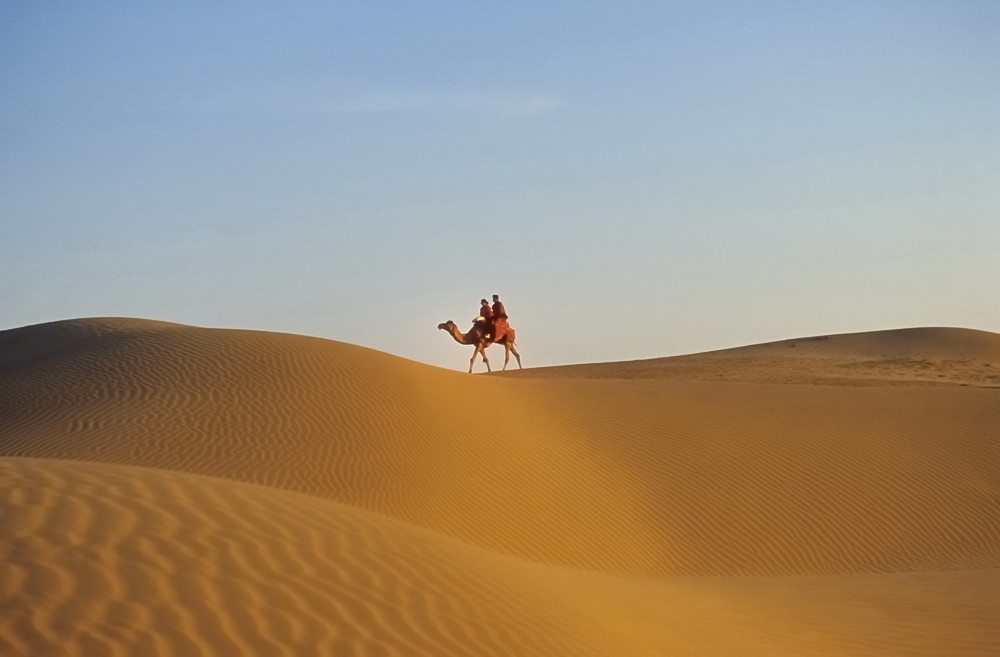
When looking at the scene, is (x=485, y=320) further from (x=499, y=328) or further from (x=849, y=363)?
(x=849, y=363)

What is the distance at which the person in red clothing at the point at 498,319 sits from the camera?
31.1m

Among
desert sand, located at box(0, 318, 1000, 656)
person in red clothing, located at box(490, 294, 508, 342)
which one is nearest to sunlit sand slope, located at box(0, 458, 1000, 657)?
desert sand, located at box(0, 318, 1000, 656)

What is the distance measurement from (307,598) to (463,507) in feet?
32.7

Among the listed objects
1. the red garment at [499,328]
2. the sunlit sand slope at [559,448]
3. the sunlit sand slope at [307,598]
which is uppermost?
the red garment at [499,328]

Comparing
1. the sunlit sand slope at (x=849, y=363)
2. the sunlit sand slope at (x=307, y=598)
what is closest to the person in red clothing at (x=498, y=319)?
the sunlit sand slope at (x=849, y=363)

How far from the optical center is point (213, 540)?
23.4ft

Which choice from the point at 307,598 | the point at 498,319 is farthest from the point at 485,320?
the point at 307,598

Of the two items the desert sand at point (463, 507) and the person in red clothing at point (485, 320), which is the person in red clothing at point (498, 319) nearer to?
the person in red clothing at point (485, 320)

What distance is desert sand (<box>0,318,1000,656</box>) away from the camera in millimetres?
6383

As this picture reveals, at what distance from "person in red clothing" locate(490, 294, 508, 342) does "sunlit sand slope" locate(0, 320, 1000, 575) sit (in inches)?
208

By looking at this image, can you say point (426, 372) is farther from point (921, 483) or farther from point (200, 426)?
point (921, 483)

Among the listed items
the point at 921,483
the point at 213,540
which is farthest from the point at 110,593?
the point at 921,483

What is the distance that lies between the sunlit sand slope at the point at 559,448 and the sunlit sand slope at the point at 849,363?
8820mm

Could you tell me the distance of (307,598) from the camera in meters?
6.50
